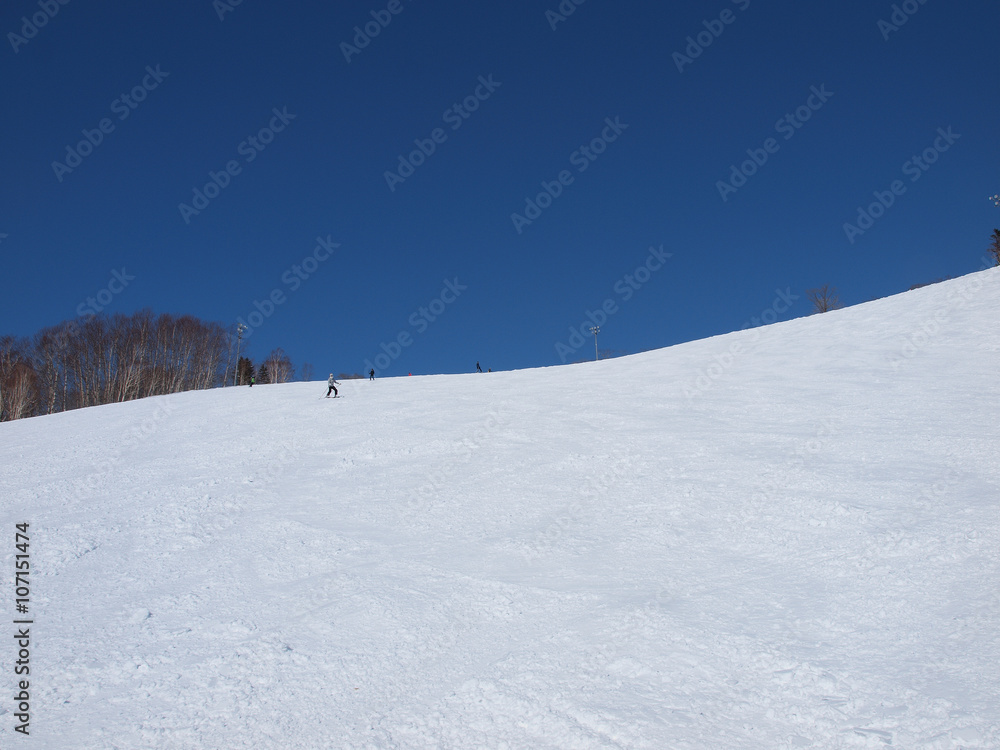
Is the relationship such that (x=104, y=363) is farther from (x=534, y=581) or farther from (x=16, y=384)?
(x=534, y=581)

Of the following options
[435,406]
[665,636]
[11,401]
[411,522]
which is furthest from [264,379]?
[665,636]

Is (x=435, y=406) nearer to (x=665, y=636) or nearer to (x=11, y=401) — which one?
(x=665, y=636)

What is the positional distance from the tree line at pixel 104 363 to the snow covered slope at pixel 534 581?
38.3 m

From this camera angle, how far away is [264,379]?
236 feet

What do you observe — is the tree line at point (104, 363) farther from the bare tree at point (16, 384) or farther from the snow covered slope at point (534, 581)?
the snow covered slope at point (534, 581)

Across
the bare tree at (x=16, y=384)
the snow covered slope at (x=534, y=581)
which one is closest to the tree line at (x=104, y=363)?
the bare tree at (x=16, y=384)

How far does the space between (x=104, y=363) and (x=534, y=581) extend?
54544mm

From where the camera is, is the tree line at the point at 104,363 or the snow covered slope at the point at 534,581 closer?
the snow covered slope at the point at 534,581

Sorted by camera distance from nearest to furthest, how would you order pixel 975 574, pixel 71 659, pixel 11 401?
pixel 71 659, pixel 975 574, pixel 11 401

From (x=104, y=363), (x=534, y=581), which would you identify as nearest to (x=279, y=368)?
(x=104, y=363)

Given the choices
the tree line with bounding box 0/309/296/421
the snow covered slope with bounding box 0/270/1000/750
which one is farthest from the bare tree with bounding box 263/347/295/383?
the snow covered slope with bounding box 0/270/1000/750

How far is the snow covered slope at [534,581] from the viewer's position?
509 centimetres

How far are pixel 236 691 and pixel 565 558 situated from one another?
4.43 m

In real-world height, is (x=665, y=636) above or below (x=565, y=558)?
below
